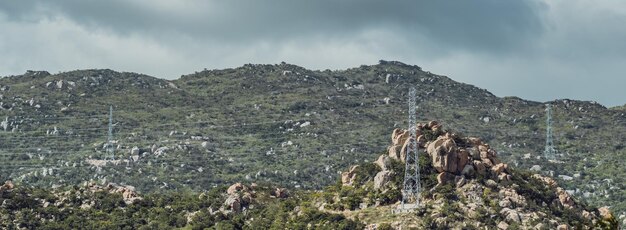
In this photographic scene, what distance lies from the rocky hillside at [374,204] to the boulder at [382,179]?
4.9 inches

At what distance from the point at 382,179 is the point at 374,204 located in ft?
15.3

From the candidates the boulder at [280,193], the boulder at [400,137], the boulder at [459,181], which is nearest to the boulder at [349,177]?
the boulder at [400,137]

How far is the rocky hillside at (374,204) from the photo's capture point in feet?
465

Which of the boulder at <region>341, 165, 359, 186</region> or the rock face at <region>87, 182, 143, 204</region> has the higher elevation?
the boulder at <region>341, 165, 359, 186</region>

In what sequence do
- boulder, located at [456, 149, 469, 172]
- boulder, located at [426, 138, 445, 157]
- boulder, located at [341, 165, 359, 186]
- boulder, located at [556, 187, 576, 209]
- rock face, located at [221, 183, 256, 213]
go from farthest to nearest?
rock face, located at [221, 183, 256, 213] → boulder, located at [341, 165, 359, 186] → boulder, located at [426, 138, 445, 157] → boulder, located at [556, 187, 576, 209] → boulder, located at [456, 149, 469, 172]

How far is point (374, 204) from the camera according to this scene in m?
148

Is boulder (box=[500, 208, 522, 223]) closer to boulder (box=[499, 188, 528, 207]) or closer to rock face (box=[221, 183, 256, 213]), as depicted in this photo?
boulder (box=[499, 188, 528, 207])

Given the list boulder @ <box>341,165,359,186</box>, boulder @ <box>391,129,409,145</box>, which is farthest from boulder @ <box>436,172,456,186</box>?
boulder @ <box>341,165,359,186</box>

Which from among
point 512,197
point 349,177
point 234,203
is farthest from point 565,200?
point 234,203

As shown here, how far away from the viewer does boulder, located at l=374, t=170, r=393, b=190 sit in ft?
494

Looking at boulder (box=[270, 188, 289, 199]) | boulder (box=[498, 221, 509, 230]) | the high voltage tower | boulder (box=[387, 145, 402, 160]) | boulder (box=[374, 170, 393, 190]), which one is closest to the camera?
boulder (box=[498, 221, 509, 230])

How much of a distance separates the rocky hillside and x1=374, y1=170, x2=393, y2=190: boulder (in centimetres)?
12

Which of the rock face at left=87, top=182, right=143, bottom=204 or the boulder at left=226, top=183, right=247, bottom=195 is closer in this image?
the boulder at left=226, top=183, right=247, bottom=195

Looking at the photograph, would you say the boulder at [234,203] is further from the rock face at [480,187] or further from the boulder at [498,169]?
the boulder at [498,169]
